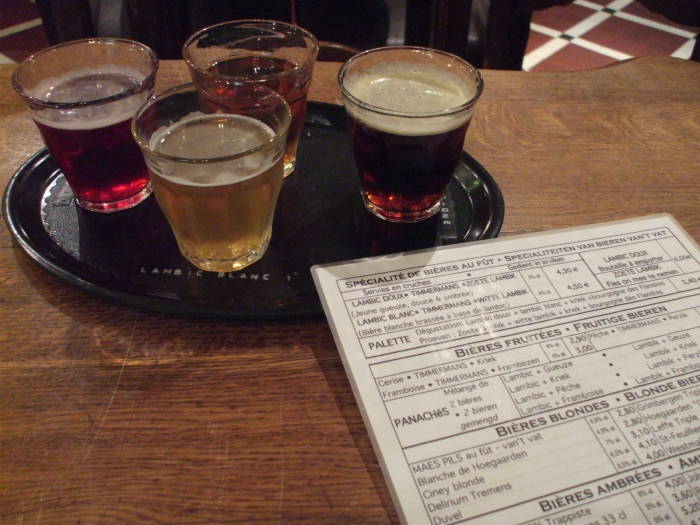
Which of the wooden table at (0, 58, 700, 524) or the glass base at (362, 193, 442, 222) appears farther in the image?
the glass base at (362, 193, 442, 222)

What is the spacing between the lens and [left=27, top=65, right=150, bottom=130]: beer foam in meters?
0.64

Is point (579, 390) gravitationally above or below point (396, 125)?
below

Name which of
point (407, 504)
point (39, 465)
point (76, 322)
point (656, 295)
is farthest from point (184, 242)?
point (656, 295)

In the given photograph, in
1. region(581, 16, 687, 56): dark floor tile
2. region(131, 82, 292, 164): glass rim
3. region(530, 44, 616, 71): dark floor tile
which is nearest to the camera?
region(131, 82, 292, 164): glass rim

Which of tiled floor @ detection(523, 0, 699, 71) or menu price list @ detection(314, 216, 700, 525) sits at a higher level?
menu price list @ detection(314, 216, 700, 525)

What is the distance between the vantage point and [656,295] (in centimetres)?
62

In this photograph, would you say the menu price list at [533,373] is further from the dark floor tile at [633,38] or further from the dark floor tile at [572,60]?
the dark floor tile at [633,38]

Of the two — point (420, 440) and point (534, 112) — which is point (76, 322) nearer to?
point (420, 440)

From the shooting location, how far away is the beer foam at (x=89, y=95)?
2.09ft

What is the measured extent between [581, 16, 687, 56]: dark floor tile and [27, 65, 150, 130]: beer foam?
2.78m

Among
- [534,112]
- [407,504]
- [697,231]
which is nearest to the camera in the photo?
[407,504]

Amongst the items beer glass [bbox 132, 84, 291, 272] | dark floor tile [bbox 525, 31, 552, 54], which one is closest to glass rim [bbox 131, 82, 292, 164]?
beer glass [bbox 132, 84, 291, 272]

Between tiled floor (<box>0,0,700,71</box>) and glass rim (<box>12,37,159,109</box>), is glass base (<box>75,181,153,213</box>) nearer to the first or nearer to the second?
glass rim (<box>12,37,159,109</box>)

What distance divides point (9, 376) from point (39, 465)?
0.11 meters
